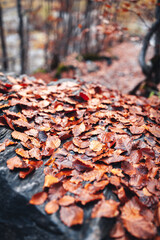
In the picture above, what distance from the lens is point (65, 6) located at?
885 centimetres

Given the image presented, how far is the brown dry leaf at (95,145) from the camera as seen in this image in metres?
1.63

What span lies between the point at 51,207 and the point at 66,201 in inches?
4.8

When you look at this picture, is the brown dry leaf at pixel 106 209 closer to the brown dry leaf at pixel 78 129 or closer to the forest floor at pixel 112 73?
the brown dry leaf at pixel 78 129

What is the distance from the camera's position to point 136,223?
1.08 m

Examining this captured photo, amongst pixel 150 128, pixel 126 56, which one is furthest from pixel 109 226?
pixel 126 56

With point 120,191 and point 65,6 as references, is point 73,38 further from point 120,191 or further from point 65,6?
point 120,191

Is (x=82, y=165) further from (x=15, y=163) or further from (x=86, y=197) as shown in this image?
(x=15, y=163)

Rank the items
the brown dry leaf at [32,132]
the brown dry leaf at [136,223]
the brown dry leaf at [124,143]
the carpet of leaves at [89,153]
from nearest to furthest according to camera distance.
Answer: the brown dry leaf at [136,223]
the carpet of leaves at [89,153]
the brown dry leaf at [124,143]
the brown dry leaf at [32,132]

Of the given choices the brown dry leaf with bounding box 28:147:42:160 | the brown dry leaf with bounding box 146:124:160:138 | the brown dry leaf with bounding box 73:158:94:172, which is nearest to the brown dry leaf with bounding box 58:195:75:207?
the brown dry leaf with bounding box 73:158:94:172

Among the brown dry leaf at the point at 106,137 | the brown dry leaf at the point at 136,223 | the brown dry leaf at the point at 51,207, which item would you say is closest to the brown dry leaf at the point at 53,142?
the brown dry leaf at the point at 106,137

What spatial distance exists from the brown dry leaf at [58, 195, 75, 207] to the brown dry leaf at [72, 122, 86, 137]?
0.74 metres

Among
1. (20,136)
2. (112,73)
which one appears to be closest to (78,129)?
(20,136)

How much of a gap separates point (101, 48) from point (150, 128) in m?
10.7

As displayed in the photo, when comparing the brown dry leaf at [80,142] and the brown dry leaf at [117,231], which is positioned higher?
the brown dry leaf at [80,142]
